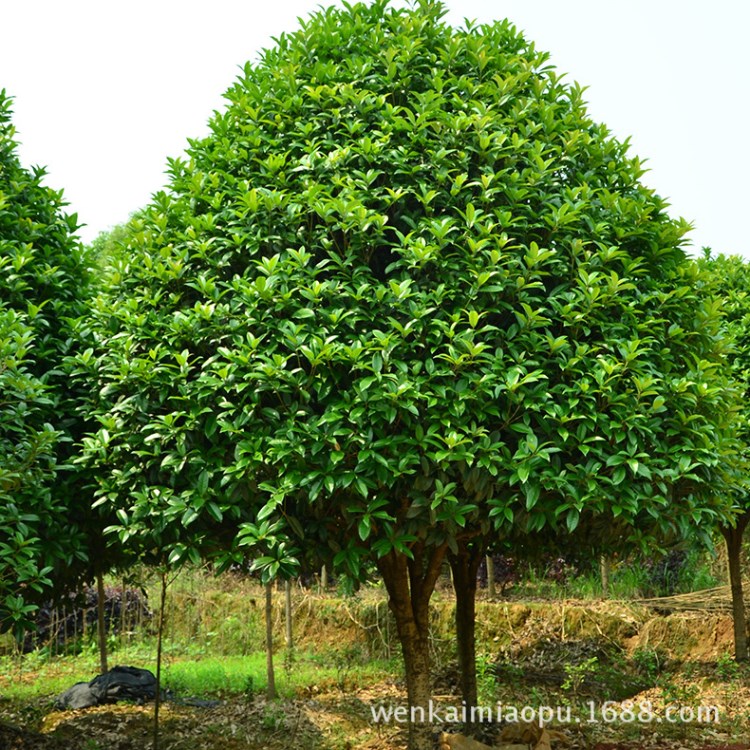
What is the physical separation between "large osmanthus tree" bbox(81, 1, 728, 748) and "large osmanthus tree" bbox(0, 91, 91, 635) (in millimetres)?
510

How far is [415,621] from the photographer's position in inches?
298

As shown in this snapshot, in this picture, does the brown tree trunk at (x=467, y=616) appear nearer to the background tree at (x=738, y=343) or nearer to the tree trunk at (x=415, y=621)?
the tree trunk at (x=415, y=621)

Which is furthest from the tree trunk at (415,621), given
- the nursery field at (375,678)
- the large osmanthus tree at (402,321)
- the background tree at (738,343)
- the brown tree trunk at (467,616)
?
the background tree at (738,343)

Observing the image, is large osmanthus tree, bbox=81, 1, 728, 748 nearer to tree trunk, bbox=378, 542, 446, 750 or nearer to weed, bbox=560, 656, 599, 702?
tree trunk, bbox=378, 542, 446, 750

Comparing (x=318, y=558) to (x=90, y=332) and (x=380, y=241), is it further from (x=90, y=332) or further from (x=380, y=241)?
(x=90, y=332)

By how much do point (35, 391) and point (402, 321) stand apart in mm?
2902

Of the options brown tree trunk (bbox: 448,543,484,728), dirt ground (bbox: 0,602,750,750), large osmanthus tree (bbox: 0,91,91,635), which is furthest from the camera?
brown tree trunk (bbox: 448,543,484,728)

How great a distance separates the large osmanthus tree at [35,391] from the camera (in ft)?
21.1

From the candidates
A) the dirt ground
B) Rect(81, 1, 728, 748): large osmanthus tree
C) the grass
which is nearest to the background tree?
the dirt ground

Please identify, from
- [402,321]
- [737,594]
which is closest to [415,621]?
[402,321]

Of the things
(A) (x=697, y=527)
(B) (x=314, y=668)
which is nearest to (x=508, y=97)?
(A) (x=697, y=527)

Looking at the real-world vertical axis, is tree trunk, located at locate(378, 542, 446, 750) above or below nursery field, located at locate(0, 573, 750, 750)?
above

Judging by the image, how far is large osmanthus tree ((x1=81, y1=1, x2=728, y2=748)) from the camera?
19.4 feet

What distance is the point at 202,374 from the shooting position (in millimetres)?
6188
